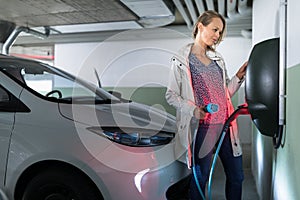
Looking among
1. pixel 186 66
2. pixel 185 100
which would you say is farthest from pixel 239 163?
pixel 186 66

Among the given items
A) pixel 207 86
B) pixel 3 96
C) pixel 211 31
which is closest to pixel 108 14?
pixel 3 96

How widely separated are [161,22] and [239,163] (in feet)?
11.7

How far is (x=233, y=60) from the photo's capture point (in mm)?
5500

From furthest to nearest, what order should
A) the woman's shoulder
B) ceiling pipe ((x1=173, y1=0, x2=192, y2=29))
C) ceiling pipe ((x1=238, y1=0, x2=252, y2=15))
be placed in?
1. ceiling pipe ((x1=173, y1=0, x2=192, y2=29))
2. ceiling pipe ((x1=238, y1=0, x2=252, y2=15))
3. the woman's shoulder

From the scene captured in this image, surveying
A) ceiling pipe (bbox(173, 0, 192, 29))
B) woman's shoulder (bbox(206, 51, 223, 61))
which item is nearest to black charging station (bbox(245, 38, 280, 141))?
woman's shoulder (bbox(206, 51, 223, 61))

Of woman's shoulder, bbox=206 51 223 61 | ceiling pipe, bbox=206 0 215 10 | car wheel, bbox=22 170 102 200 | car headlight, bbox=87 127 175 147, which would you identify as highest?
ceiling pipe, bbox=206 0 215 10

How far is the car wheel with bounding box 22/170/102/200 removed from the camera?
1735 millimetres

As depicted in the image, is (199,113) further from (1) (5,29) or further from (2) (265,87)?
(1) (5,29)

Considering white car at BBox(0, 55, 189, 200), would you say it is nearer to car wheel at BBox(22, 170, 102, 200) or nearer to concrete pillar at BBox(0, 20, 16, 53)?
car wheel at BBox(22, 170, 102, 200)

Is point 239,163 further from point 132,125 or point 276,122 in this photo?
point 132,125

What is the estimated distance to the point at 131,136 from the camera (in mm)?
1809

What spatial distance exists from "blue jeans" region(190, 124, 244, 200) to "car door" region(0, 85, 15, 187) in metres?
1.25

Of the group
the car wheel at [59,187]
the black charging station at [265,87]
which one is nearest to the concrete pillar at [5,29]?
the car wheel at [59,187]

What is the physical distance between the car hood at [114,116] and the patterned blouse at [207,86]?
14.1 inches
